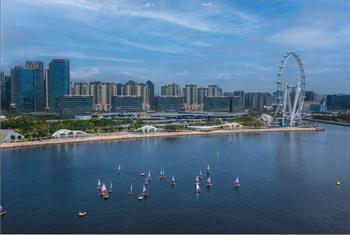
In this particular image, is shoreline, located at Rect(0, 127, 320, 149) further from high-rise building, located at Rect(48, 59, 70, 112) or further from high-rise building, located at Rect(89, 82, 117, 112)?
high-rise building, located at Rect(89, 82, 117, 112)

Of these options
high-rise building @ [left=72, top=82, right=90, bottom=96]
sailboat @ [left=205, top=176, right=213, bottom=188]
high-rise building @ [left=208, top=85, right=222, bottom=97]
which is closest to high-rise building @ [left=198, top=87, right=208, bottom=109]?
high-rise building @ [left=208, top=85, right=222, bottom=97]

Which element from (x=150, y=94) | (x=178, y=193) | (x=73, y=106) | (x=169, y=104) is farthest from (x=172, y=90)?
(x=178, y=193)

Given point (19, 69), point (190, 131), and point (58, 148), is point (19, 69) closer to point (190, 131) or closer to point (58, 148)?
point (190, 131)

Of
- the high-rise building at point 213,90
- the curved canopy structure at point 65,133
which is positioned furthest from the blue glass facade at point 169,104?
the curved canopy structure at point 65,133

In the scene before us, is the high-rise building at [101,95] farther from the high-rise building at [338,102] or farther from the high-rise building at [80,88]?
the high-rise building at [338,102]

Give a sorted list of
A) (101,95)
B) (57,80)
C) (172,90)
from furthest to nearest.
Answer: (172,90)
(101,95)
(57,80)

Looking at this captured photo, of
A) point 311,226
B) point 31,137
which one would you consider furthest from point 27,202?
point 31,137

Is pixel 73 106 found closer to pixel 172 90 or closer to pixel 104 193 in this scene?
pixel 172 90
